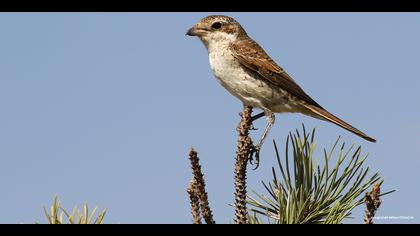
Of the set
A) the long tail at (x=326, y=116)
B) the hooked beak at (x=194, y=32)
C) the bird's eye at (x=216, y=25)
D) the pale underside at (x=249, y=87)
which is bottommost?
the long tail at (x=326, y=116)

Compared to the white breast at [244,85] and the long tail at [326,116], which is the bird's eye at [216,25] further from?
the long tail at [326,116]

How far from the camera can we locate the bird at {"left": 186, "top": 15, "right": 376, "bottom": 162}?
299 inches

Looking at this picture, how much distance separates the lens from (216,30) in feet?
27.4

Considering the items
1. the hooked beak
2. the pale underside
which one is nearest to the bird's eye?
the hooked beak

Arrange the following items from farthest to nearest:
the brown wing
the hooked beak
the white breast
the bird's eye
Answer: the bird's eye
the hooked beak
the brown wing
the white breast

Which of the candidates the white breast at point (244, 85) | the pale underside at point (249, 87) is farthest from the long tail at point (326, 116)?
the white breast at point (244, 85)

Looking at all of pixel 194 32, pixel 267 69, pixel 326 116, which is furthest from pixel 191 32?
pixel 326 116

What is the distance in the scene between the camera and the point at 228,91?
7.65 meters

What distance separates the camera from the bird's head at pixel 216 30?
8.23 m

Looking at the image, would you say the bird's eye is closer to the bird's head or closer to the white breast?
the bird's head

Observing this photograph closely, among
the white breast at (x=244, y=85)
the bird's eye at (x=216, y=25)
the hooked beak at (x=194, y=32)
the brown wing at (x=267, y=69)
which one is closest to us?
the white breast at (x=244, y=85)

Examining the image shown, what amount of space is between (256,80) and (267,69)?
1.09ft
